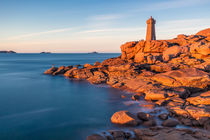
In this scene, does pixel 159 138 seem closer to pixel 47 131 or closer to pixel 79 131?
pixel 79 131

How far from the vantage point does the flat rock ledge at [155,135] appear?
7.61m

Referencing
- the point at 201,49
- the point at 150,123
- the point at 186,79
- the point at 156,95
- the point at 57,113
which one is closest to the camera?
the point at 150,123

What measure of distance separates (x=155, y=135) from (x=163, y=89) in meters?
8.54

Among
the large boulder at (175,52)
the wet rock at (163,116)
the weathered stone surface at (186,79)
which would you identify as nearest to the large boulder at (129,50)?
the large boulder at (175,52)

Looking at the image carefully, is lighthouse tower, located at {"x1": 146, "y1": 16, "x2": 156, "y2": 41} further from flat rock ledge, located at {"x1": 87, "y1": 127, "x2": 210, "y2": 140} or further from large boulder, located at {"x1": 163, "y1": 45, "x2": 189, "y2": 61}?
flat rock ledge, located at {"x1": 87, "y1": 127, "x2": 210, "y2": 140}

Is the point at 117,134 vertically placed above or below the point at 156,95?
below

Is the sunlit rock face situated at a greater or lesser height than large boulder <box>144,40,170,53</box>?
lesser

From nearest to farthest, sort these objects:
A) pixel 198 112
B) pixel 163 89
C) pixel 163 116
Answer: pixel 198 112 < pixel 163 116 < pixel 163 89

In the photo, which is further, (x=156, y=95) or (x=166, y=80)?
(x=166, y=80)

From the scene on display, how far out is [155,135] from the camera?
317 inches

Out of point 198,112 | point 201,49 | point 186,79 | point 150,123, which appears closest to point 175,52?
point 201,49

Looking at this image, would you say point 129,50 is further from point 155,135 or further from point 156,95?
point 155,135

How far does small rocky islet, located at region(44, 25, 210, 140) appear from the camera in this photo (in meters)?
8.82

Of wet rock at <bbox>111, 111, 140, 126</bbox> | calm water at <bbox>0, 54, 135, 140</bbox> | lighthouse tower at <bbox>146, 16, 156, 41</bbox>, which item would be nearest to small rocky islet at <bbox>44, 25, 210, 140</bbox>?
wet rock at <bbox>111, 111, 140, 126</bbox>
